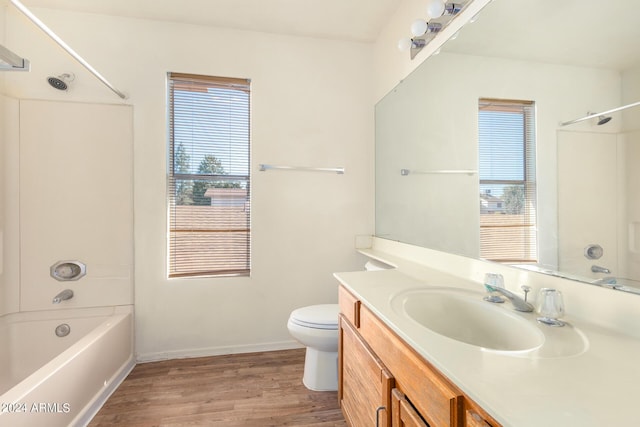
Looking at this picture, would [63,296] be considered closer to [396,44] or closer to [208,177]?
[208,177]

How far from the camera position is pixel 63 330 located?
195 centimetres

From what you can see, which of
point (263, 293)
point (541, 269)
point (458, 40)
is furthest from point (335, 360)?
point (458, 40)

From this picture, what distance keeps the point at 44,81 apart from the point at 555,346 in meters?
3.09

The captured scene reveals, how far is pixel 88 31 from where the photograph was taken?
2037 mm

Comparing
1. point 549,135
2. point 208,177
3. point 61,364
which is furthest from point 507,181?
point 61,364

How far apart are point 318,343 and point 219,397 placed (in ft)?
2.25

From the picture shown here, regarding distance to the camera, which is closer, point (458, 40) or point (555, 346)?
point (555, 346)

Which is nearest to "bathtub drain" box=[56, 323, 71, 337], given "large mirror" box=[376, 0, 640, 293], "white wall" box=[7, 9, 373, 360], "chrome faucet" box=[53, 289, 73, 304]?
"chrome faucet" box=[53, 289, 73, 304]

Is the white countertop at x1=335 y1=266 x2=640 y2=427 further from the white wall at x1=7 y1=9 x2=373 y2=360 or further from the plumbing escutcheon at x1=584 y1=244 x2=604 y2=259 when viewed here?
the white wall at x1=7 y1=9 x2=373 y2=360

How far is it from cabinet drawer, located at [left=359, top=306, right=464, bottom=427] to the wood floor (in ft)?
2.70

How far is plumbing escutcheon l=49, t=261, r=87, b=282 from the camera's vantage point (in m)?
1.98

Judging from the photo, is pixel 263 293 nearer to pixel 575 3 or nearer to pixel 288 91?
pixel 288 91

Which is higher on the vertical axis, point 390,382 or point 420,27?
point 420,27

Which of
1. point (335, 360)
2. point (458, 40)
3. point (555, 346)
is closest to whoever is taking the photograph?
point (555, 346)
